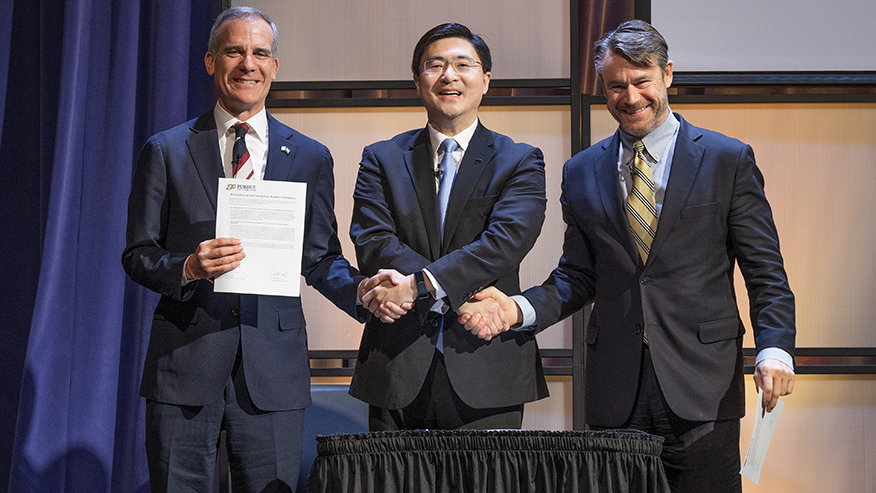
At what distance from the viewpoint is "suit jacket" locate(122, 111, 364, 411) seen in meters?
1.85

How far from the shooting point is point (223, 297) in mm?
1942

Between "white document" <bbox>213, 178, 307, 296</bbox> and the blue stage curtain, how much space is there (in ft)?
4.56

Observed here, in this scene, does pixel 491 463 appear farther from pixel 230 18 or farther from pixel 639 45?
pixel 230 18

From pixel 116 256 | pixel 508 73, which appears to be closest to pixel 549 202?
pixel 508 73

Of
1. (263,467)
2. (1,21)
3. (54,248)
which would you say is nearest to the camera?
(263,467)

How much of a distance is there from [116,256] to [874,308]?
10.3 feet

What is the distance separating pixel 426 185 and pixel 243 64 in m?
0.62

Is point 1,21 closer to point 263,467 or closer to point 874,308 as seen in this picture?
point 263,467

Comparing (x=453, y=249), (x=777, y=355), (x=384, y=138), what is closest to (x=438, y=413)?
(x=453, y=249)

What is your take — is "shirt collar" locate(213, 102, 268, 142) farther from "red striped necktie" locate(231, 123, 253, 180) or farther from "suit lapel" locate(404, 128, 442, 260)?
"suit lapel" locate(404, 128, 442, 260)

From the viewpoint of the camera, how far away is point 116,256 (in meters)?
2.95

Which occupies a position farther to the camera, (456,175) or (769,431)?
(456,175)

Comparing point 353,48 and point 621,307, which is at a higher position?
point 353,48

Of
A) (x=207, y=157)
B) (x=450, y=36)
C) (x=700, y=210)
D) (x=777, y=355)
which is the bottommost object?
(x=777, y=355)
